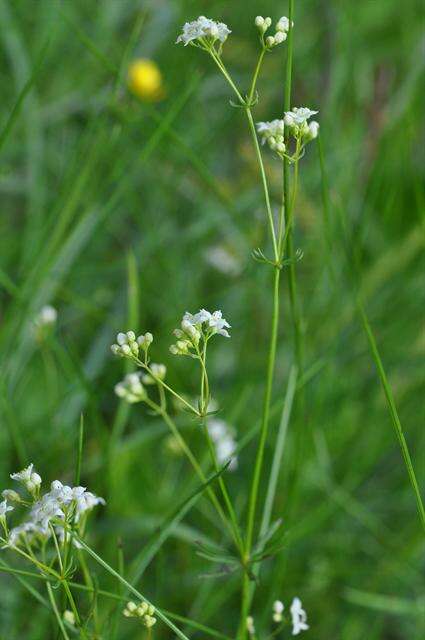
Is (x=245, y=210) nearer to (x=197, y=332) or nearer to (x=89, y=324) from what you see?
(x=89, y=324)

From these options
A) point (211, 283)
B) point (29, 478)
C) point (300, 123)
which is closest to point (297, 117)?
point (300, 123)

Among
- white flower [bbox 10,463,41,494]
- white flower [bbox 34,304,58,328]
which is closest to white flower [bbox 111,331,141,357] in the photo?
white flower [bbox 10,463,41,494]

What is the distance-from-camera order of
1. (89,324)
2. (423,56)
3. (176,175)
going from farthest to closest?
(423,56)
(176,175)
(89,324)

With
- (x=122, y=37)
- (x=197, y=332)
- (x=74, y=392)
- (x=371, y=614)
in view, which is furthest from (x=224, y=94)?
(x=197, y=332)

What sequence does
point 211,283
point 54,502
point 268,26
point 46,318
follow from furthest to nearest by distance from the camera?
point 211,283
point 46,318
point 268,26
point 54,502

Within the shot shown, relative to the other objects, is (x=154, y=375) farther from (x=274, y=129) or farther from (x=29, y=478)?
(x=274, y=129)

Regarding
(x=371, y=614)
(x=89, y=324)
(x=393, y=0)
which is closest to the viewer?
(x=371, y=614)

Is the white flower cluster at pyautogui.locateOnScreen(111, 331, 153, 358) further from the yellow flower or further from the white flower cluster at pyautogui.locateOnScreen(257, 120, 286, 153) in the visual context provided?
the yellow flower
